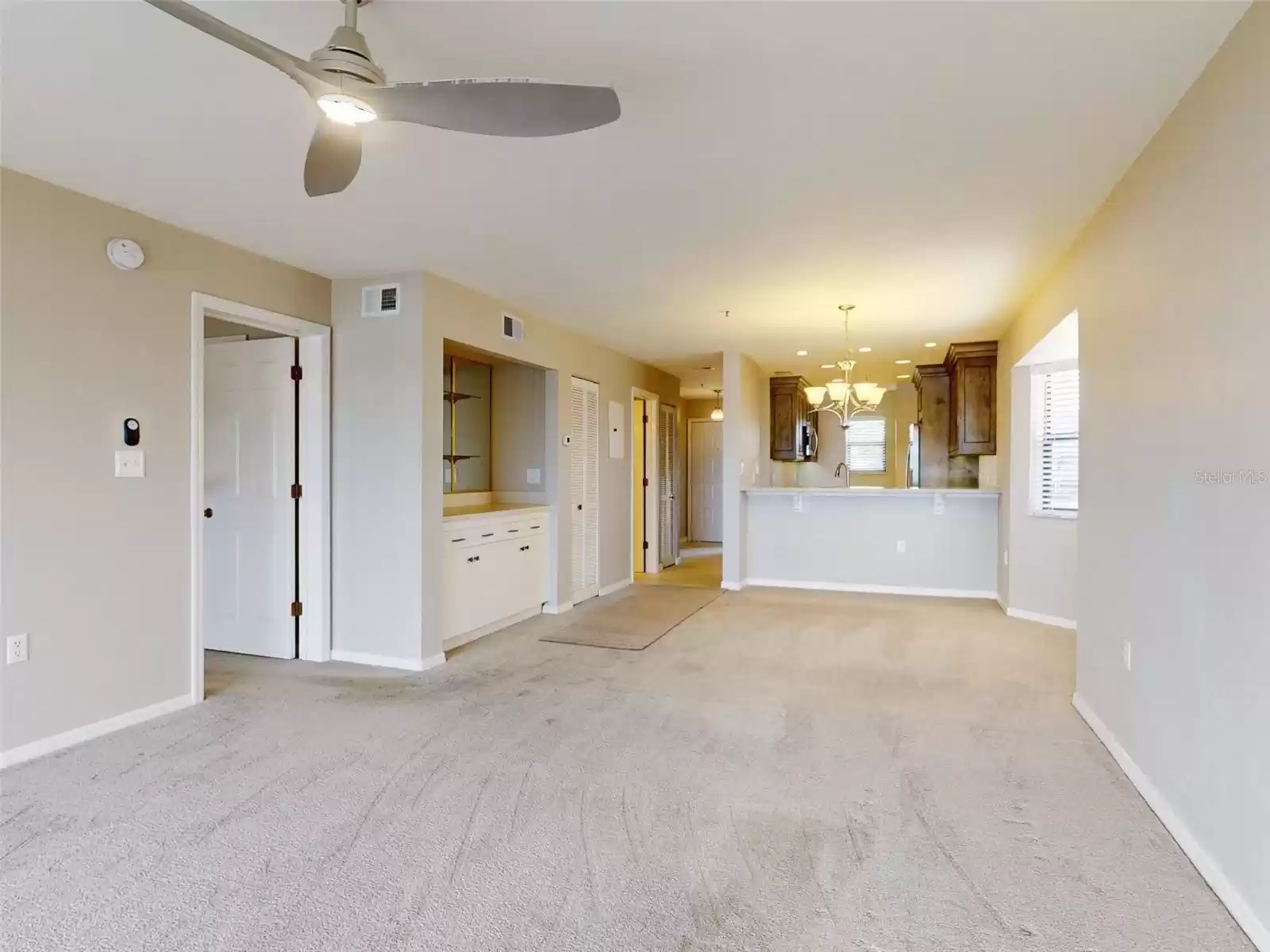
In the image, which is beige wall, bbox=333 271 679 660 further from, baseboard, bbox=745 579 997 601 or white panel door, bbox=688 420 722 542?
white panel door, bbox=688 420 722 542

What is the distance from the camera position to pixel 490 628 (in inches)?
193

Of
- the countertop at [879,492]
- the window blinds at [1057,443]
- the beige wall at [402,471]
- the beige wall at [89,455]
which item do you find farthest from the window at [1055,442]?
the beige wall at [89,455]

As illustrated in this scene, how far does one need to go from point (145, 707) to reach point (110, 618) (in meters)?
0.47

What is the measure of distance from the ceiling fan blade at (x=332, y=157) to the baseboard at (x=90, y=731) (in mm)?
2509

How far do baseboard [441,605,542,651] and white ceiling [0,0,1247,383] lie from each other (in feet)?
7.71

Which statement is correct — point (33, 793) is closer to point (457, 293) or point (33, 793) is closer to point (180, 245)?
point (180, 245)

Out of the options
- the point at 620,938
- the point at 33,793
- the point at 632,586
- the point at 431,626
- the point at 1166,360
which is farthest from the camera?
the point at 632,586

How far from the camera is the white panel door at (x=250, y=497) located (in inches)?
167

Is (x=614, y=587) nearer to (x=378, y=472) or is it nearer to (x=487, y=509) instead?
(x=487, y=509)

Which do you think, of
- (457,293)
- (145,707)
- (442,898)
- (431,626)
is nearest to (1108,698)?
(442,898)

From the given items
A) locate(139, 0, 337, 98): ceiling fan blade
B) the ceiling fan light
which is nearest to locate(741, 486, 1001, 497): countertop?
the ceiling fan light

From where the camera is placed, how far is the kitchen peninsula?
6.37 m

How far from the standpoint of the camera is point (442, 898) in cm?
185

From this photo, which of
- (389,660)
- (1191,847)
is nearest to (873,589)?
(389,660)
